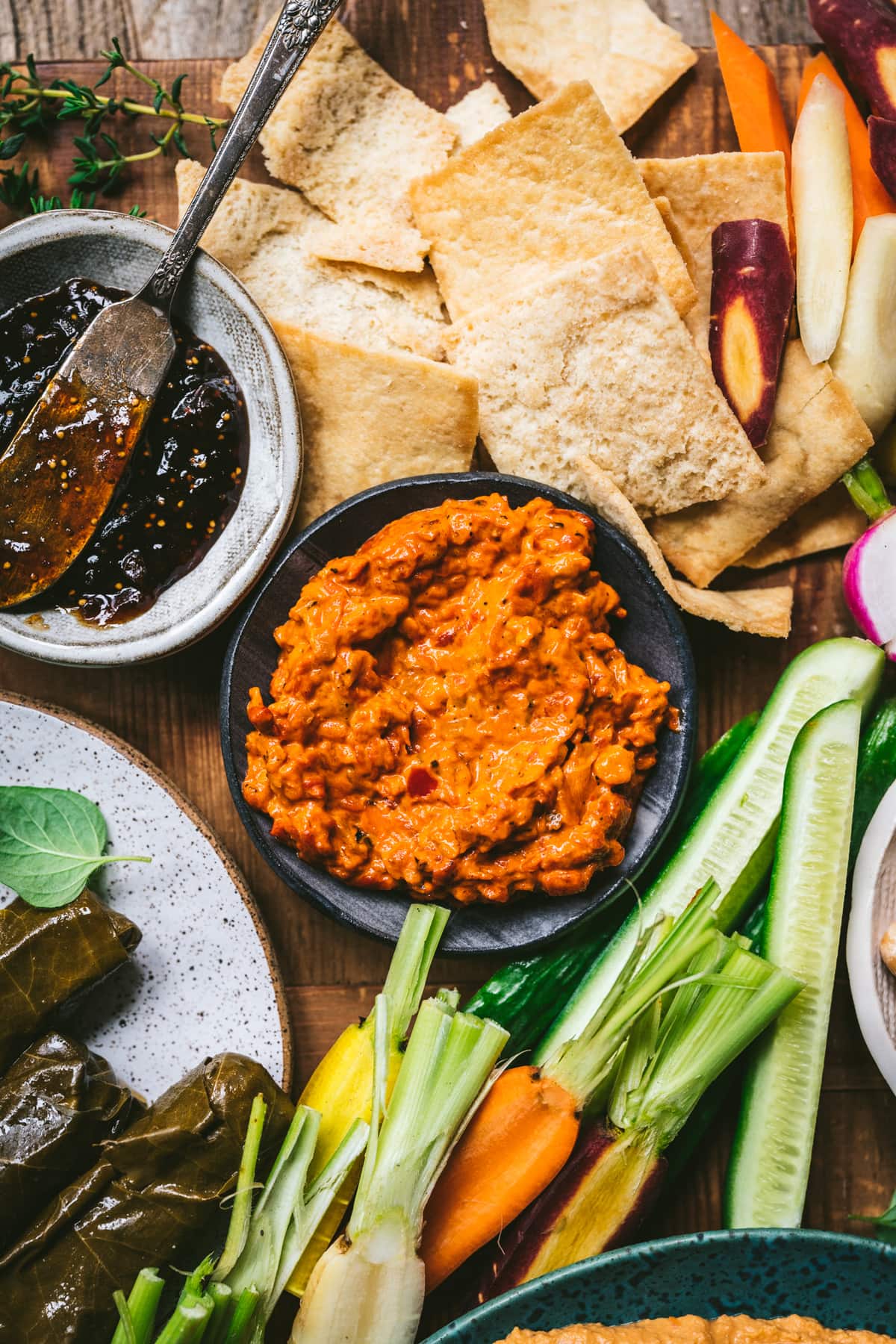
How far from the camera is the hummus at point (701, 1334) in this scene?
181 centimetres

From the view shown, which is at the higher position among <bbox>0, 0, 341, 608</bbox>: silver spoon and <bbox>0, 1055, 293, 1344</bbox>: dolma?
<bbox>0, 0, 341, 608</bbox>: silver spoon

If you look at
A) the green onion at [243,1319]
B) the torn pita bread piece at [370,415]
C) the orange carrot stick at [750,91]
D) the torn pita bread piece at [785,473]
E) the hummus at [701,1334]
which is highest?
the orange carrot stick at [750,91]

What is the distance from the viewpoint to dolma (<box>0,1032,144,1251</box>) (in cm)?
224

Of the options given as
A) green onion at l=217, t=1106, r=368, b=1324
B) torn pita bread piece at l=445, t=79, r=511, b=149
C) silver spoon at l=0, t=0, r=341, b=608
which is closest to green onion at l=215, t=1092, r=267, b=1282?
green onion at l=217, t=1106, r=368, b=1324

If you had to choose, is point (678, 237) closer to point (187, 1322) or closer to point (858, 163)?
point (858, 163)

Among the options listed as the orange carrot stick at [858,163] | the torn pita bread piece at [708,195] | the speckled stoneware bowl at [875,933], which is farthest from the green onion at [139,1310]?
the orange carrot stick at [858,163]

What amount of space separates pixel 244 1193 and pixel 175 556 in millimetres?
1274

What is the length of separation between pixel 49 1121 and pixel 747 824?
1.57 metres

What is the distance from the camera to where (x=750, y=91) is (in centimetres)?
242

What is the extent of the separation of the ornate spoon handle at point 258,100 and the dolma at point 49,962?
4.63 feet

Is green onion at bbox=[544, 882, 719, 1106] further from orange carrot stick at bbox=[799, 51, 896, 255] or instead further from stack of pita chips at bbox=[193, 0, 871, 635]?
orange carrot stick at bbox=[799, 51, 896, 255]

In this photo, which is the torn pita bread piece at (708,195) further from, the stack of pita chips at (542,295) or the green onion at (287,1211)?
the green onion at (287,1211)

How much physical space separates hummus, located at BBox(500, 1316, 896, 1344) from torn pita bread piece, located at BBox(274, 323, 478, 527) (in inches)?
64.1

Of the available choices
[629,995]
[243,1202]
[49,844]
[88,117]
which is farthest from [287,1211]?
[88,117]
